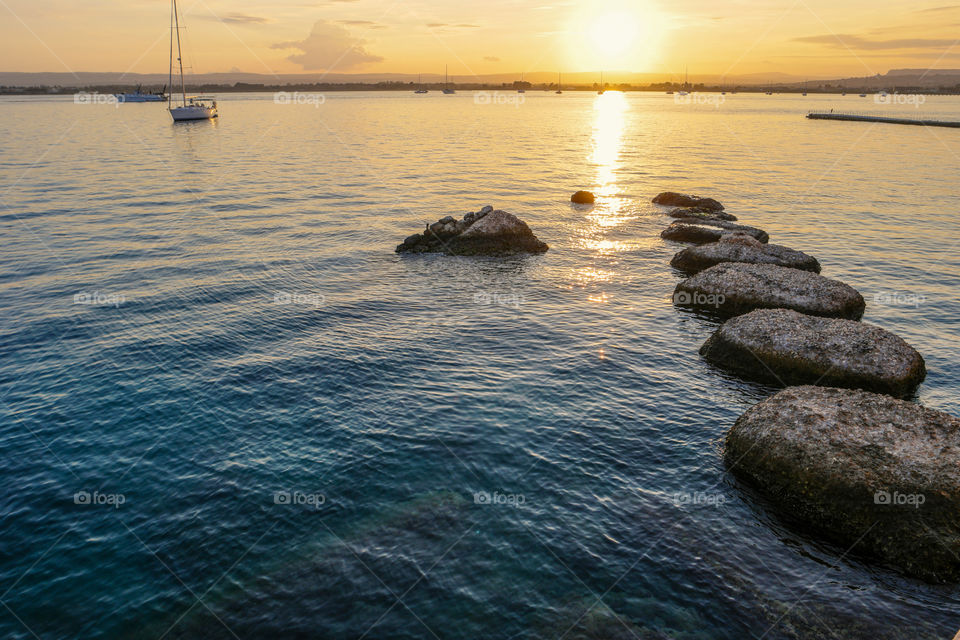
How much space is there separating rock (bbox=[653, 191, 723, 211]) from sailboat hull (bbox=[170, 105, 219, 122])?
114 m

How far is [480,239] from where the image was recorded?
34031mm

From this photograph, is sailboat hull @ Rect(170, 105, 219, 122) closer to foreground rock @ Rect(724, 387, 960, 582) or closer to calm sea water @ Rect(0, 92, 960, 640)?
calm sea water @ Rect(0, 92, 960, 640)

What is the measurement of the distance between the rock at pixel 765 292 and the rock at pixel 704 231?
35.3 ft

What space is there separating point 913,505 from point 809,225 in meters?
34.3

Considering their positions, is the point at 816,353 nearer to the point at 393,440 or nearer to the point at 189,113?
the point at 393,440

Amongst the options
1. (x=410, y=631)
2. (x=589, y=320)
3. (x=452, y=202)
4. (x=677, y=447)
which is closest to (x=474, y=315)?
(x=589, y=320)

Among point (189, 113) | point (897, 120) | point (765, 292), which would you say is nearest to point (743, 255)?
point (765, 292)

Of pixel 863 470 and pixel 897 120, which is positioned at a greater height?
pixel 897 120

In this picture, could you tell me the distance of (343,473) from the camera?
13.9 m

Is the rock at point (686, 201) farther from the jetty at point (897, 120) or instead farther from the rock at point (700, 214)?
the jetty at point (897, 120)

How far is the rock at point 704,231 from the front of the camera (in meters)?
35.5

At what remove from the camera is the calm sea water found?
405 inches

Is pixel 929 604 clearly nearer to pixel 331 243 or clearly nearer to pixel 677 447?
pixel 677 447

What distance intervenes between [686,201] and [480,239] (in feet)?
71.0
